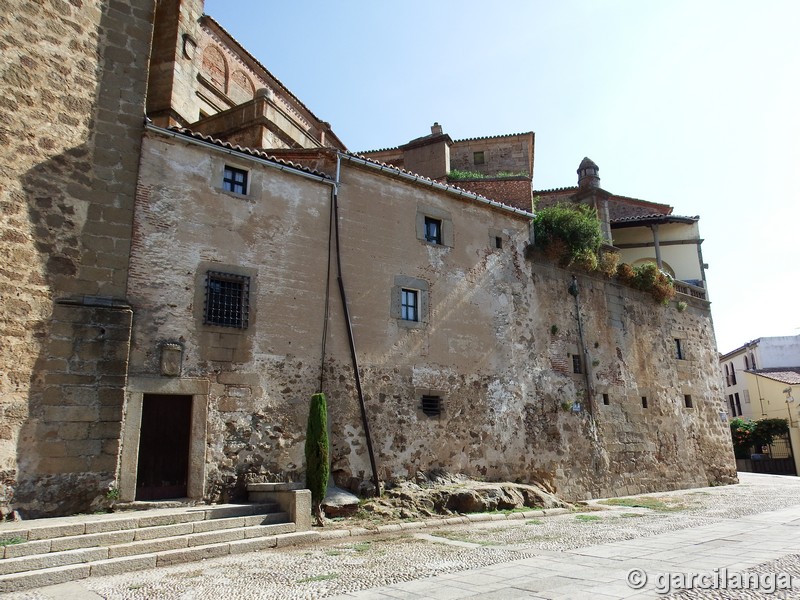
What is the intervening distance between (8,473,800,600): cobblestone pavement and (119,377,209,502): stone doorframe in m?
2.50

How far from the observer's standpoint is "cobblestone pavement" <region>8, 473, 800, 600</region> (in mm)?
5578

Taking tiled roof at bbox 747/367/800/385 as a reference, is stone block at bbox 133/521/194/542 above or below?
below

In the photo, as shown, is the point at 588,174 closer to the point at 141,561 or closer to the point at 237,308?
the point at 237,308

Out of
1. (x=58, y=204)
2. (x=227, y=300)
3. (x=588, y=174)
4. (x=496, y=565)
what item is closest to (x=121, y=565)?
(x=496, y=565)

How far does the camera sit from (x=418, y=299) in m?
13.7

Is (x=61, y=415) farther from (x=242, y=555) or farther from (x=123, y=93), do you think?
(x=123, y=93)

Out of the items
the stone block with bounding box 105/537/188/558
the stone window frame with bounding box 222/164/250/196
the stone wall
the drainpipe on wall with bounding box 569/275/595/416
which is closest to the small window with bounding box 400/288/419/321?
the stone window frame with bounding box 222/164/250/196

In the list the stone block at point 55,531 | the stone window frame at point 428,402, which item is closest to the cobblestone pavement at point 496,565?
the stone block at point 55,531

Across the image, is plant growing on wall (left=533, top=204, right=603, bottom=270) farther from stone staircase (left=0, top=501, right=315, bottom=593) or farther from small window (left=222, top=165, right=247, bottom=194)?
stone staircase (left=0, top=501, right=315, bottom=593)

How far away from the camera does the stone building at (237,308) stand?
9141mm

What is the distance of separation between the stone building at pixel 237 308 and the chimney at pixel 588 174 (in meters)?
7.79

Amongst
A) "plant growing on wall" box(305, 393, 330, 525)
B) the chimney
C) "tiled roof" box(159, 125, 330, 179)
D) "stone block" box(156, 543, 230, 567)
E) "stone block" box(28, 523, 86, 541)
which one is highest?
the chimney

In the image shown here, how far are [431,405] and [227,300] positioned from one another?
17.7ft

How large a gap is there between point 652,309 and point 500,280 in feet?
25.3
